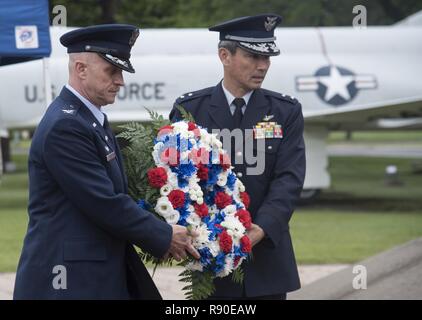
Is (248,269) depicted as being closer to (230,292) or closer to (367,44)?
(230,292)

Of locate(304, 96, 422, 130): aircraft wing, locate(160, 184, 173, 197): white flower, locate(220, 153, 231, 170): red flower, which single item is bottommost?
locate(304, 96, 422, 130): aircraft wing

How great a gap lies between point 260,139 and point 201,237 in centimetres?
72

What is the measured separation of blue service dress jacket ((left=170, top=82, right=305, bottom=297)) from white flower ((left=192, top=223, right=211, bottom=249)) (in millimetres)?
384

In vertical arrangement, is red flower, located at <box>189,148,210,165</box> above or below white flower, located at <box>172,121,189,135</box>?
below

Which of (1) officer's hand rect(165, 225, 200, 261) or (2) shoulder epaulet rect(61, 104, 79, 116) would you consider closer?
(2) shoulder epaulet rect(61, 104, 79, 116)

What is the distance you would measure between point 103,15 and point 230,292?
16.5 metres

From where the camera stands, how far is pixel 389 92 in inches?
642

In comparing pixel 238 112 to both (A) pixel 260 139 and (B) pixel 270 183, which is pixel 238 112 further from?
(B) pixel 270 183

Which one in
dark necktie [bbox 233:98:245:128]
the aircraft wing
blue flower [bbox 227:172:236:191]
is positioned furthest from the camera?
the aircraft wing

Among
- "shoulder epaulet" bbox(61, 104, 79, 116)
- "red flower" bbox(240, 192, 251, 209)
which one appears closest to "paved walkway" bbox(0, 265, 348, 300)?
"red flower" bbox(240, 192, 251, 209)

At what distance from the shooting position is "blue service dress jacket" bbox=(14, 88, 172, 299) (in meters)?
3.62

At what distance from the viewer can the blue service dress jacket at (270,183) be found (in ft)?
14.3

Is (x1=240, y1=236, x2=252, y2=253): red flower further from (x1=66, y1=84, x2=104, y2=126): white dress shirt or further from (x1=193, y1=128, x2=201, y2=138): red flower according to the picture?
(x1=66, y1=84, x2=104, y2=126): white dress shirt

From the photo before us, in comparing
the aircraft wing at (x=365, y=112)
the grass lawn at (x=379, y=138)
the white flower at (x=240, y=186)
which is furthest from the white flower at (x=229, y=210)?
the grass lawn at (x=379, y=138)
